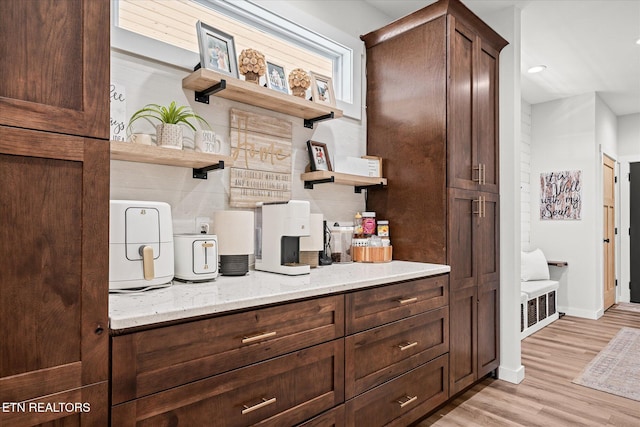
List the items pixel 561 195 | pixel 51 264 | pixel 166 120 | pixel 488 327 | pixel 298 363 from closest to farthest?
pixel 51 264 < pixel 298 363 < pixel 166 120 < pixel 488 327 < pixel 561 195

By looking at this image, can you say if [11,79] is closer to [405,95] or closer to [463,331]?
[405,95]

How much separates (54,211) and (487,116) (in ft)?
8.85

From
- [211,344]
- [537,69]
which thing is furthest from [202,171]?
[537,69]

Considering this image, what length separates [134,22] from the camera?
191 centimetres

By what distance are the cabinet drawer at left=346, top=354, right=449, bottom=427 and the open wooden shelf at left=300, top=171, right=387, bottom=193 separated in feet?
3.70

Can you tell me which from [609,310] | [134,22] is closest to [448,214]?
[134,22]

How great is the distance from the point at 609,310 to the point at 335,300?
5.30 meters

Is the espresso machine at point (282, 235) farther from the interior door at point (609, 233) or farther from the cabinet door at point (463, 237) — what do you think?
the interior door at point (609, 233)

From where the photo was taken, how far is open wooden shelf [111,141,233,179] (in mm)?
1582

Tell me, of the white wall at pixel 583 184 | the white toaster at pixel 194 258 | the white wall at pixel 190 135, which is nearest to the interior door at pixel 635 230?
the white wall at pixel 583 184

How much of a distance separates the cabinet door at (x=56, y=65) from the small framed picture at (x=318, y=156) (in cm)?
148

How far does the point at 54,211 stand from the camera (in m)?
0.99

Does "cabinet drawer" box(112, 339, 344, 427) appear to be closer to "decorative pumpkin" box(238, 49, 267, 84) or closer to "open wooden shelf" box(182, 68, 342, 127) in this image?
"open wooden shelf" box(182, 68, 342, 127)

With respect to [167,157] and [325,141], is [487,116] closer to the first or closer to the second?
[325,141]
